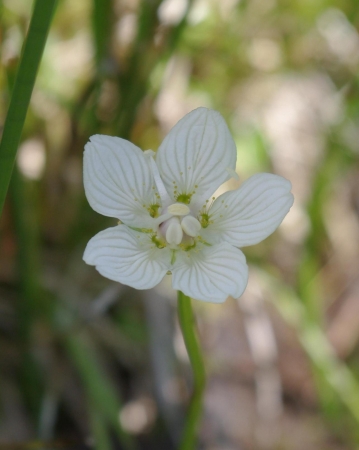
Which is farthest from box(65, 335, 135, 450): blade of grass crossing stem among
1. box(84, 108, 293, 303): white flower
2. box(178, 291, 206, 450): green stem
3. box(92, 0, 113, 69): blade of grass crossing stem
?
box(92, 0, 113, 69): blade of grass crossing stem

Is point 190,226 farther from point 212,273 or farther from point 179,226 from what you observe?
point 212,273

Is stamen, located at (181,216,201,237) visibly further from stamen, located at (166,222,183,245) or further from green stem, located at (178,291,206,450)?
green stem, located at (178,291,206,450)

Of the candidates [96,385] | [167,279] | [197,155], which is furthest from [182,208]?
[167,279]

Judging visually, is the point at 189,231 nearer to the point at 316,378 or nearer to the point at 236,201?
the point at 236,201

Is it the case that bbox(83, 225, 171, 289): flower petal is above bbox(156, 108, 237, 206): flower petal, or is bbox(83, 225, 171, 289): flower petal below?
below

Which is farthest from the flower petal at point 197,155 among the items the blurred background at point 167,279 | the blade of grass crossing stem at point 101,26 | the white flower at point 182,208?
the blade of grass crossing stem at point 101,26

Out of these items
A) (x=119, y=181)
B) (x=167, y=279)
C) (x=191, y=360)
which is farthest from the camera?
(x=167, y=279)
